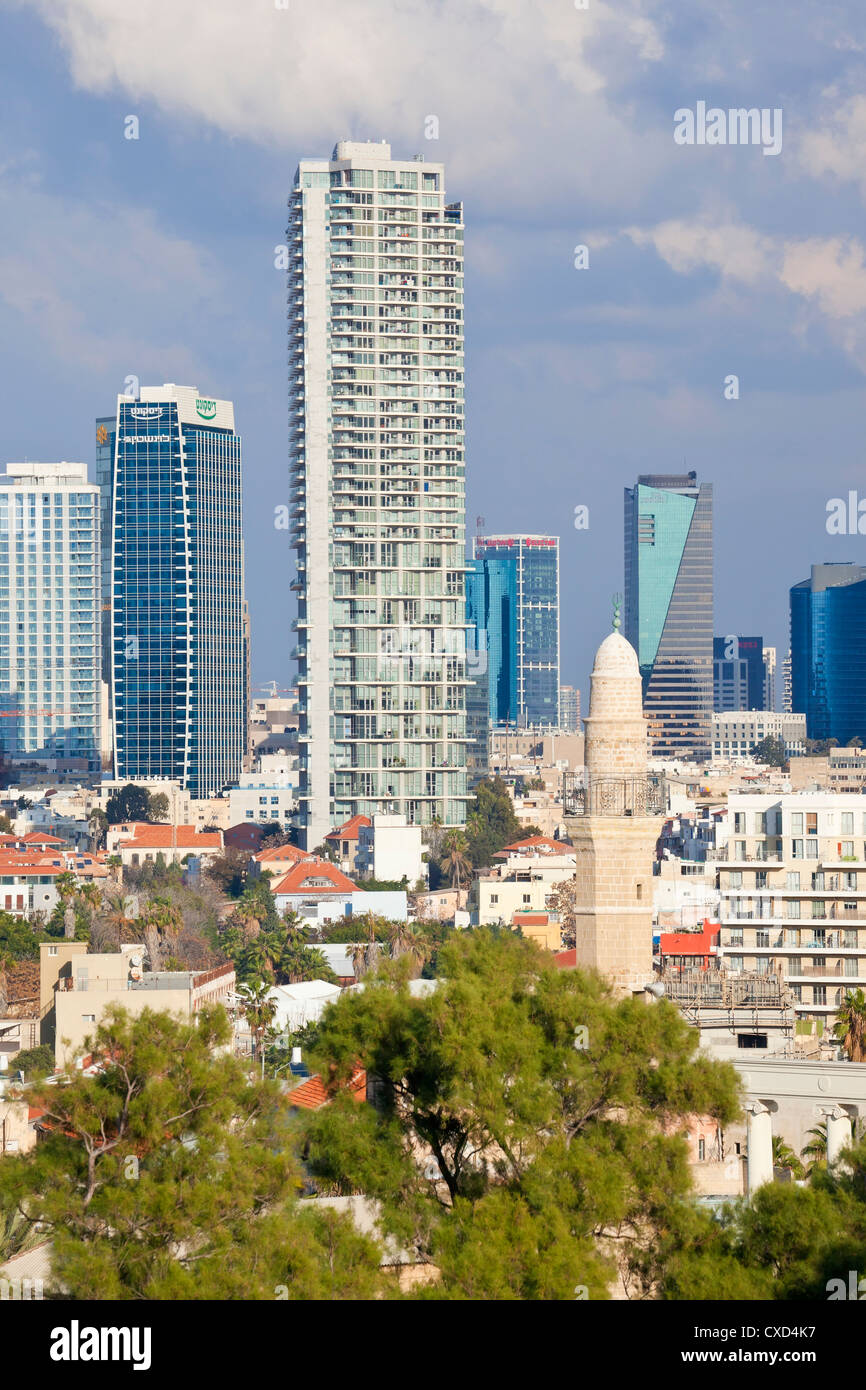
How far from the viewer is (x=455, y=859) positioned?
151000 mm

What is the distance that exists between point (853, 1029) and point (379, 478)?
382ft

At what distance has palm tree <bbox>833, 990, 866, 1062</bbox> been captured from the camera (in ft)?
164

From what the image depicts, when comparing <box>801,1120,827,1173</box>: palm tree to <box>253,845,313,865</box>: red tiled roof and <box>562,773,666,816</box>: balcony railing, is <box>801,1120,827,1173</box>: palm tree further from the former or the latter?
<box>253,845,313,865</box>: red tiled roof

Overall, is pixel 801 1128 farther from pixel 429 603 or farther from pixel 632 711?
pixel 429 603

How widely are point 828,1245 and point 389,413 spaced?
464 ft

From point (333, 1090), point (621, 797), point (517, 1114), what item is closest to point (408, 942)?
point (621, 797)

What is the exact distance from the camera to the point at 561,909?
12425cm

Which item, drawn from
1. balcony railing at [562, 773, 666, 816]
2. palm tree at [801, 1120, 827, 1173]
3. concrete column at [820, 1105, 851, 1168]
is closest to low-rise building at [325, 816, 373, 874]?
balcony railing at [562, 773, 666, 816]

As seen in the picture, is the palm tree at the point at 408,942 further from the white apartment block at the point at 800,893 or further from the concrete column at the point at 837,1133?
the concrete column at the point at 837,1133

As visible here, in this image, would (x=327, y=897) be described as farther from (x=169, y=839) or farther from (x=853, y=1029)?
(x=853, y=1029)

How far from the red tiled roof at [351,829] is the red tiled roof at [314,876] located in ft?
54.1

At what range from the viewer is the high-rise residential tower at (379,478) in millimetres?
163250

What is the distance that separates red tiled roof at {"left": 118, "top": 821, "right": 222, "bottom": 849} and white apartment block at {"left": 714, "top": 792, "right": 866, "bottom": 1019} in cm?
11335

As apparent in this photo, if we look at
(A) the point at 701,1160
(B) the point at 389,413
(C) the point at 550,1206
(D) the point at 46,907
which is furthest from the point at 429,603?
(C) the point at 550,1206
